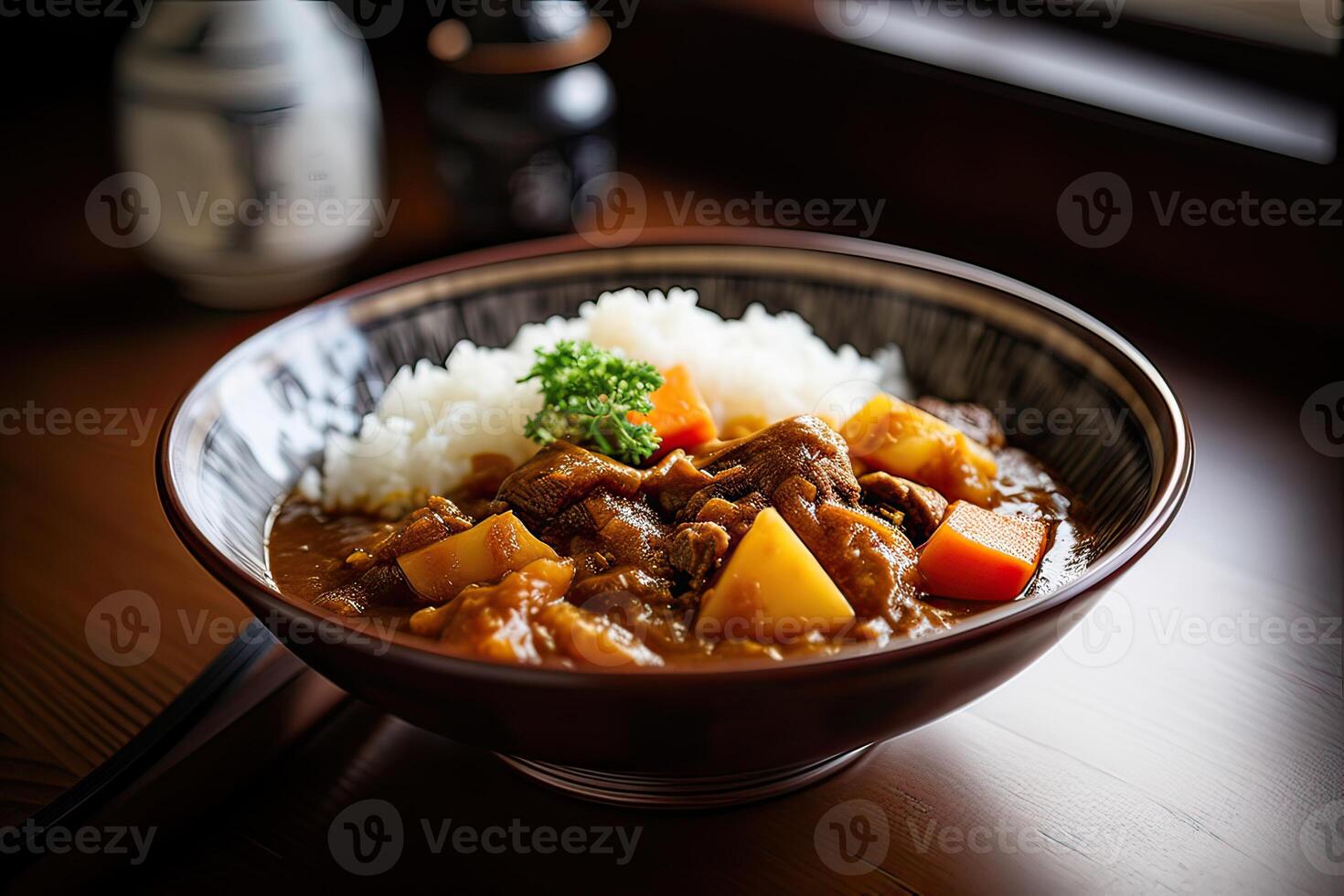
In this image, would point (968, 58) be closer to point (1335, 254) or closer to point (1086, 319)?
point (1335, 254)

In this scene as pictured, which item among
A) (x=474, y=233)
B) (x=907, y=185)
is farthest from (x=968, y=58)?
A: (x=474, y=233)

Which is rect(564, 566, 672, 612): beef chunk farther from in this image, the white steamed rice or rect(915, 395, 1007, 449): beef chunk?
rect(915, 395, 1007, 449): beef chunk

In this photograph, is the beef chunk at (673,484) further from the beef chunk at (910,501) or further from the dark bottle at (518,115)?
the dark bottle at (518,115)

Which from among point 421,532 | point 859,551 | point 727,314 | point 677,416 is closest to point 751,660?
point 859,551

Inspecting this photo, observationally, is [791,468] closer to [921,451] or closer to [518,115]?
[921,451]

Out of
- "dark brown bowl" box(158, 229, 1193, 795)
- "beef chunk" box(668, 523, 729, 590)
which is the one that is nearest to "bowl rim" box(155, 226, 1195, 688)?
"dark brown bowl" box(158, 229, 1193, 795)
